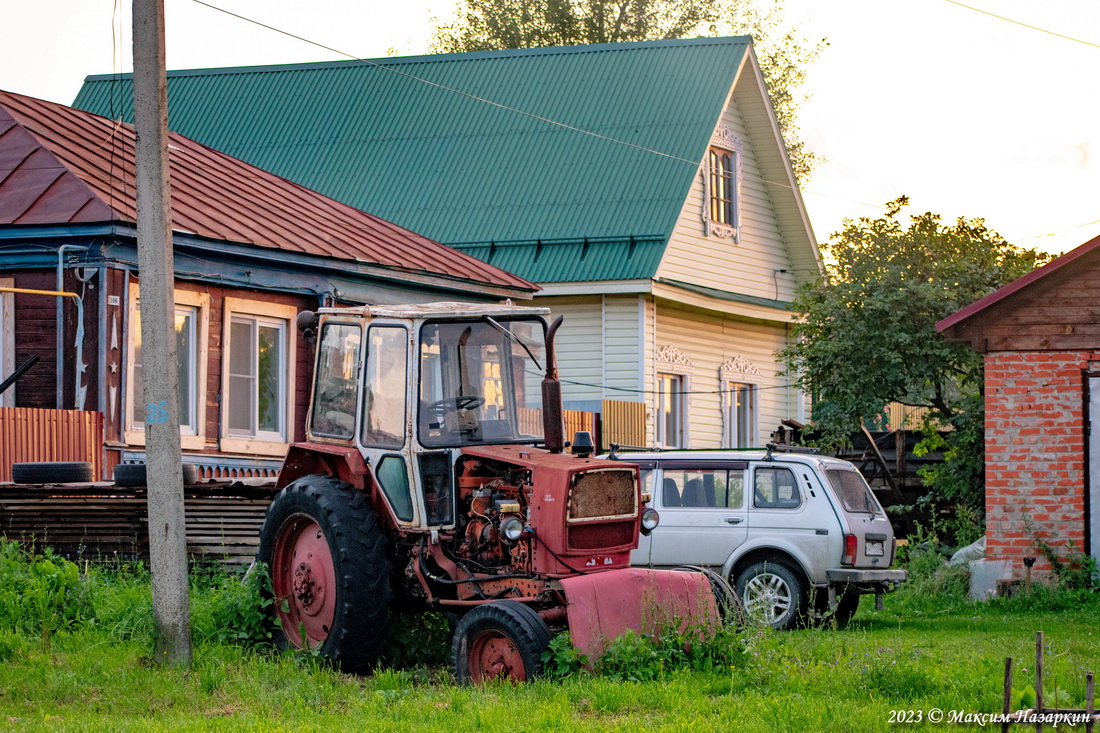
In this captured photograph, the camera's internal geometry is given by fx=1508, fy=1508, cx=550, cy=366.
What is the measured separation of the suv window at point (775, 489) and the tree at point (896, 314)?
5.87 metres

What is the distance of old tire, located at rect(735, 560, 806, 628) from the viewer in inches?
591

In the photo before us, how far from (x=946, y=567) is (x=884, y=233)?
6776mm

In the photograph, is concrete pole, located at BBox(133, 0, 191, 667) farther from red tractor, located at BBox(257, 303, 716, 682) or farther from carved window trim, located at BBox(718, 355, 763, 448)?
carved window trim, located at BBox(718, 355, 763, 448)

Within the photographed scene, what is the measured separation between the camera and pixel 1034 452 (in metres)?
17.2

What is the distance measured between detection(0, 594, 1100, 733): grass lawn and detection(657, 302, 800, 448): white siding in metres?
15.7

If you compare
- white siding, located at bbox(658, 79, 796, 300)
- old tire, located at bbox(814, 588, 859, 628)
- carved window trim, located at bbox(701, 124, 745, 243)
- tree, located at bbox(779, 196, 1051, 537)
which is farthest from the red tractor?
carved window trim, located at bbox(701, 124, 745, 243)

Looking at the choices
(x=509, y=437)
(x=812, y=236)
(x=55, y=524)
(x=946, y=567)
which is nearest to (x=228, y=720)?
(x=509, y=437)

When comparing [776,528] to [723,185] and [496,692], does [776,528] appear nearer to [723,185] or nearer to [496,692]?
[496,692]

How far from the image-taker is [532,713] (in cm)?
847

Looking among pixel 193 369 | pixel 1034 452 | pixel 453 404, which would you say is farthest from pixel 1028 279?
pixel 193 369

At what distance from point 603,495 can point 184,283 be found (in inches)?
310

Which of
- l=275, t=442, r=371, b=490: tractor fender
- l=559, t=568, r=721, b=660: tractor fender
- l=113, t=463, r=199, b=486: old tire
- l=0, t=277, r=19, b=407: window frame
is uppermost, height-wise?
l=0, t=277, r=19, b=407: window frame

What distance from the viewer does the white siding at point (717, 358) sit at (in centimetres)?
2727

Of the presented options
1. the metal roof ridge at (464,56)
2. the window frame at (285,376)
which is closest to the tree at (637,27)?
the metal roof ridge at (464,56)
